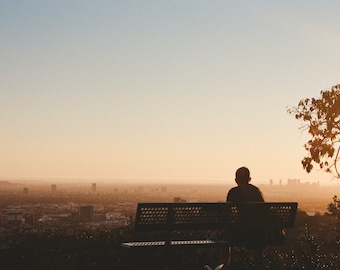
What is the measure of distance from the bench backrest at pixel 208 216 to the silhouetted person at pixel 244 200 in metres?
0.11

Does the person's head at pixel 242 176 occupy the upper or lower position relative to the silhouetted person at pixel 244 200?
upper

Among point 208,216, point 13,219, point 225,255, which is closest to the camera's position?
point 208,216

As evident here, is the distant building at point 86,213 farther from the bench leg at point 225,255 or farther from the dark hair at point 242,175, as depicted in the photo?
the dark hair at point 242,175

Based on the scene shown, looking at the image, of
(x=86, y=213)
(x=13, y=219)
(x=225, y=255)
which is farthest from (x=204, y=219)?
(x=86, y=213)

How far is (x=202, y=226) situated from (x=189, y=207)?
364mm

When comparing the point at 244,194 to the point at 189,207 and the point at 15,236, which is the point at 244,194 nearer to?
the point at 189,207

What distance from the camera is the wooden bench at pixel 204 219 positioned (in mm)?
6730

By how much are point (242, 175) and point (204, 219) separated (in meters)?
0.87

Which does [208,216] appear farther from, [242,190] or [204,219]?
[242,190]

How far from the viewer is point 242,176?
7309 mm

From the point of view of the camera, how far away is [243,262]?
8.82 meters

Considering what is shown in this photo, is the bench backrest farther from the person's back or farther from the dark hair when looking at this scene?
the dark hair

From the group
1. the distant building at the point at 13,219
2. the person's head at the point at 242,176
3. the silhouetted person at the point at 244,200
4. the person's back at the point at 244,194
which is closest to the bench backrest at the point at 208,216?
the silhouetted person at the point at 244,200

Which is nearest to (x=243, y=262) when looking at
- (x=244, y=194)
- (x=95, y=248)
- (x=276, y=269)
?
(x=276, y=269)
